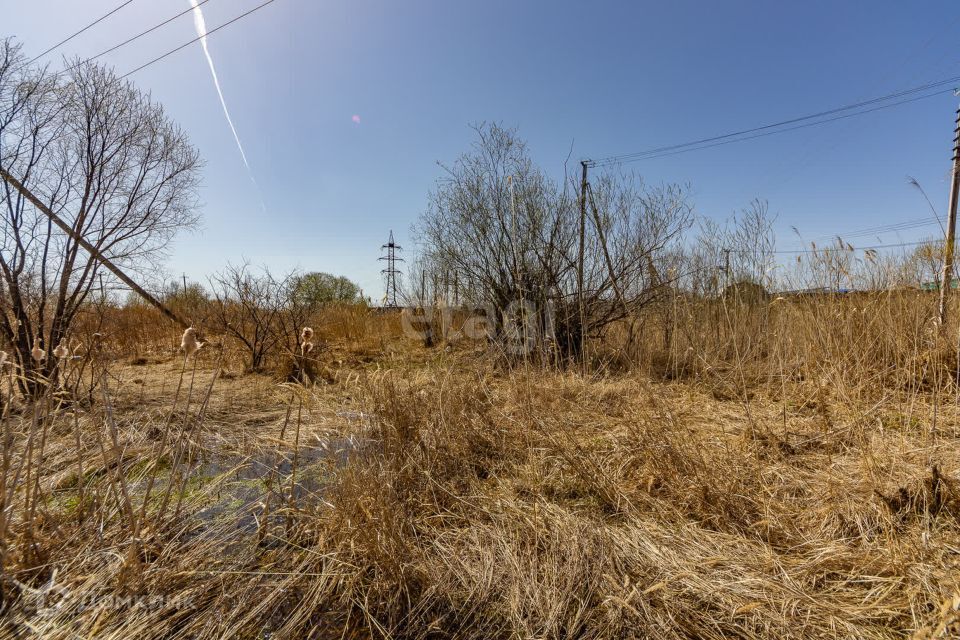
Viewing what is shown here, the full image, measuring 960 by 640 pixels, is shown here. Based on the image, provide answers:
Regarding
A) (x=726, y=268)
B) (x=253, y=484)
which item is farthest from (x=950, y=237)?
(x=253, y=484)

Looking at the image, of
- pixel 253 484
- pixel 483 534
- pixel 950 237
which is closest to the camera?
pixel 483 534

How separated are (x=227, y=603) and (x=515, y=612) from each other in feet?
3.21

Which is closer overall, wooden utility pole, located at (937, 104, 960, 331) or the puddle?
the puddle

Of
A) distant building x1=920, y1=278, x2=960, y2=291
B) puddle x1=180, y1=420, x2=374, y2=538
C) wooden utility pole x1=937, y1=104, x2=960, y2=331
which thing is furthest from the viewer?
distant building x1=920, y1=278, x2=960, y2=291

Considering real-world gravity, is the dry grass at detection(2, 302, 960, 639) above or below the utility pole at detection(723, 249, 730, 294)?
below

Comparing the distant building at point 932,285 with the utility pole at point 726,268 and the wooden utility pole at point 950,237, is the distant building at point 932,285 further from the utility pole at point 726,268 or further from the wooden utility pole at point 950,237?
the utility pole at point 726,268

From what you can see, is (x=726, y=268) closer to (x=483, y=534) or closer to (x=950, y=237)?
(x=950, y=237)

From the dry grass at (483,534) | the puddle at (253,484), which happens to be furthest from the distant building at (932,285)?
the puddle at (253,484)

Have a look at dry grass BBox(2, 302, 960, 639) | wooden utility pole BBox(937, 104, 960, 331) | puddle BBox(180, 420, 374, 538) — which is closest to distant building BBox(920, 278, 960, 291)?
wooden utility pole BBox(937, 104, 960, 331)

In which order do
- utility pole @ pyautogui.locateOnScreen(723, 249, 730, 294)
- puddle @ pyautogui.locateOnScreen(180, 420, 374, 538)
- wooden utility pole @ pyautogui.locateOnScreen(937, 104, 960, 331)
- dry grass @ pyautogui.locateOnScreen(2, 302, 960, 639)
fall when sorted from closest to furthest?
dry grass @ pyautogui.locateOnScreen(2, 302, 960, 639) → puddle @ pyautogui.locateOnScreen(180, 420, 374, 538) → wooden utility pole @ pyautogui.locateOnScreen(937, 104, 960, 331) → utility pole @ pyautogui.locateOnScreen(723, 249, 730, 294)

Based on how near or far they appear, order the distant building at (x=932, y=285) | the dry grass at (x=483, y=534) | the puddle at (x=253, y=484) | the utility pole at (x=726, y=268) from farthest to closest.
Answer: the utility pole at (x=726, y=268) < the distant building at (x=932, y=285) < the puddle at (x=253, y=484) < the dry grass at (x=483, y=534)

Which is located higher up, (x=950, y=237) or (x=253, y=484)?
(x=950, y=237)

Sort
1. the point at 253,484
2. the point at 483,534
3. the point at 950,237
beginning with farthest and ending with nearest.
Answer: the point at 950,237
the point at 253,484
the point at 483,534

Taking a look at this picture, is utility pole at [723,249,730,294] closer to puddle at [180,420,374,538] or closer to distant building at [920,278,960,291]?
distant building at [920,278,960,291]
